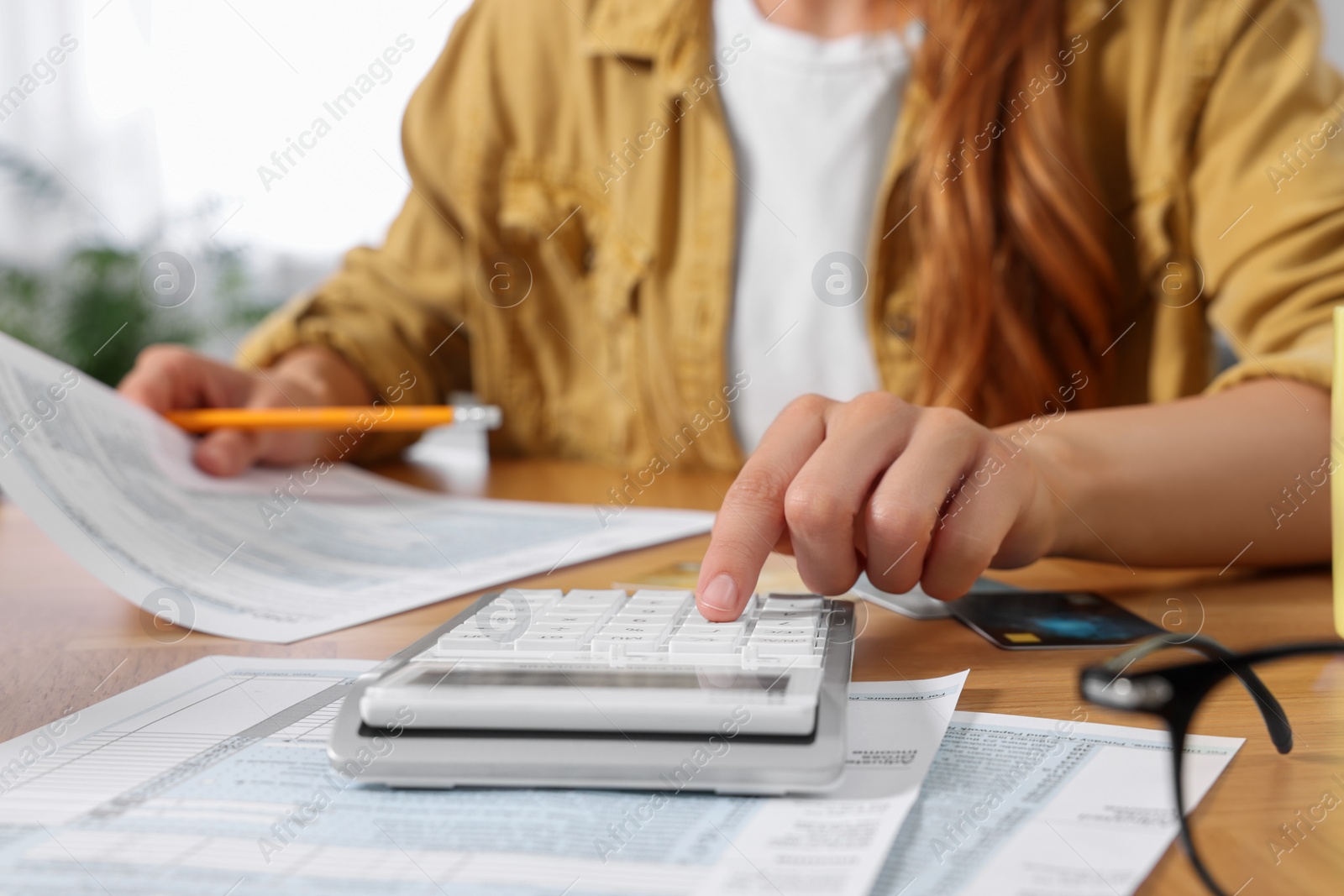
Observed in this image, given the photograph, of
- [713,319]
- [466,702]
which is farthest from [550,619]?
[713,319]

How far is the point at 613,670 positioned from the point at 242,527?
37 cm

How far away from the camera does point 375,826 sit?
0.24 meters

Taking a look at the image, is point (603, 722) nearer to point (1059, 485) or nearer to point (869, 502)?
point (869, 502)

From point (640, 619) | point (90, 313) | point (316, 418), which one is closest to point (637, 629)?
point (640, 619)

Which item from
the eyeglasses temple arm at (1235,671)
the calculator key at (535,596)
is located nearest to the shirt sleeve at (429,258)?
the calculator key at (535,596)

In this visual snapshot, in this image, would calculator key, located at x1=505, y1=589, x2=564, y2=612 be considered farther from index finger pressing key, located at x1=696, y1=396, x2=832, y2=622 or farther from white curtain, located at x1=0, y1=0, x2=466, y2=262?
white curtain, located at x1=0, y1=0, x2=466, y2=262

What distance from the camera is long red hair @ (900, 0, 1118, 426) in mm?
727

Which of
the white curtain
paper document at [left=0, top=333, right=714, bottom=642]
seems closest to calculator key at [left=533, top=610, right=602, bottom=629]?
paper document at [left=0, top=333, right=714, bottom=642]

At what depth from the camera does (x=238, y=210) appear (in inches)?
90.2

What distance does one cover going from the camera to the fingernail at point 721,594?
13.5 inches

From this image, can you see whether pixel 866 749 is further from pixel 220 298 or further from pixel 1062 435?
pixel 220 298

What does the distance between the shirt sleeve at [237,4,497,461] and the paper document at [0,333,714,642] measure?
249mm

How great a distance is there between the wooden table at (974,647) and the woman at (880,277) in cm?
3

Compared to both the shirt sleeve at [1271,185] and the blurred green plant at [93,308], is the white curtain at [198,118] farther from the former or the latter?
the shirt sleeve at [1271,185]
